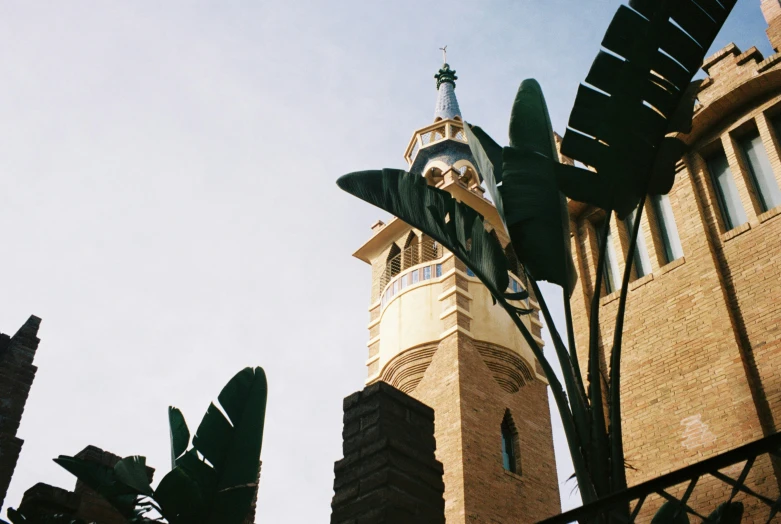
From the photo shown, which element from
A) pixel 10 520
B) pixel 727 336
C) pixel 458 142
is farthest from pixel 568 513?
pixel 458 142

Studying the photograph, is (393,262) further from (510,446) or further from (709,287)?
(709,287)

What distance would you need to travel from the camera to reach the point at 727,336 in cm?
877

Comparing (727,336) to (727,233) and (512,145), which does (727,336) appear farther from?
(512,145)

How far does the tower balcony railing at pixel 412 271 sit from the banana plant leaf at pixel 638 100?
75.0 ft

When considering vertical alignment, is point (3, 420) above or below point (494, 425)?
below

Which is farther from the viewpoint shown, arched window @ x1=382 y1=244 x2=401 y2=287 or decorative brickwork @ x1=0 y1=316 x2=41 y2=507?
arched window @ x1=382 y1=244 x2=401 y2=287

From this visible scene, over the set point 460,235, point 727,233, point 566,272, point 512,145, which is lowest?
point 566,272

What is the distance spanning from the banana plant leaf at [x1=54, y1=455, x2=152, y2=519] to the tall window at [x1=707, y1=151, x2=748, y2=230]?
734cm

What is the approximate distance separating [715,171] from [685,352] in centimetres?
275

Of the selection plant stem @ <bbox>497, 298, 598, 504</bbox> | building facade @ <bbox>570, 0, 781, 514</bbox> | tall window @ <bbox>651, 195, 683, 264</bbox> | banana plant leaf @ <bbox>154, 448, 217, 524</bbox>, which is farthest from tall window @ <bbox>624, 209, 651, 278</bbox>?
banana plant leaf @ <bbox>154, 448, 217, 524</bbox>

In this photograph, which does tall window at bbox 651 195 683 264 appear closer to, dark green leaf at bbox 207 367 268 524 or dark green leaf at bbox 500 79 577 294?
dark green leaf at bbox 500 79 577 294

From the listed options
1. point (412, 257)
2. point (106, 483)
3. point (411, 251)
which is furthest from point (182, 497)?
point (411, 251)

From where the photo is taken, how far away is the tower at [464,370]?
23.3 meters

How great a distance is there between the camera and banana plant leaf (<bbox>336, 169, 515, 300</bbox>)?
19.5 ft
